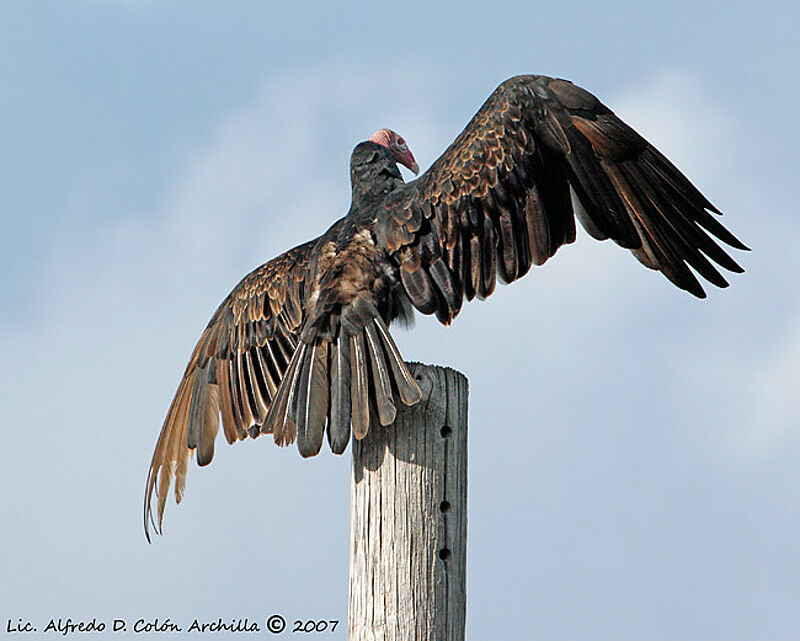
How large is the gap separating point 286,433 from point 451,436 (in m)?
0.57

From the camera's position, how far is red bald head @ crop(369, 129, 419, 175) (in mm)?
4818

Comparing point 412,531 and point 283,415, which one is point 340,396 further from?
point 412,531

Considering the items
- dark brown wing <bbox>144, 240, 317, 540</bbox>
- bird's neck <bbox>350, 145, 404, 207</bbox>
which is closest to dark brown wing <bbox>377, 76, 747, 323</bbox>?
bird's neck <bbox>350, 145, 404, 207</bbox>

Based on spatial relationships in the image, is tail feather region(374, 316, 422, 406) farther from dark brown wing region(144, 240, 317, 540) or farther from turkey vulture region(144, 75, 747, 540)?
dark brown wing region(144, 240, 317, 540)

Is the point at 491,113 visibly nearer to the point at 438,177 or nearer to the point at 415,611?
the point at 438,177

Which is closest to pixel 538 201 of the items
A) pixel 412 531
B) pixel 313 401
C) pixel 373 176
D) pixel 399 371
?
pixel 373 176

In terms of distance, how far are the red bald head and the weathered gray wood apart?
2.12 m

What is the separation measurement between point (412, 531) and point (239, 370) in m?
1.57

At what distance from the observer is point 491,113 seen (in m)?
3.85

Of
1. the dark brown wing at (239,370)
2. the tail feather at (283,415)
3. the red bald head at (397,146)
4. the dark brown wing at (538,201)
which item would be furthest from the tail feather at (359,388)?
the red bald head at (397,146)

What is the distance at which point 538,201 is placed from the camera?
3.78 metres

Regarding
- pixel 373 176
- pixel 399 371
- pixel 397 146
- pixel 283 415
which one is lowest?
pixel 283 415

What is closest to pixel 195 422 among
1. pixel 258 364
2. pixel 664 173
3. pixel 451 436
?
pixel 258 364

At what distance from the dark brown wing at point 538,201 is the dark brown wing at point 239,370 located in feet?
1.75
